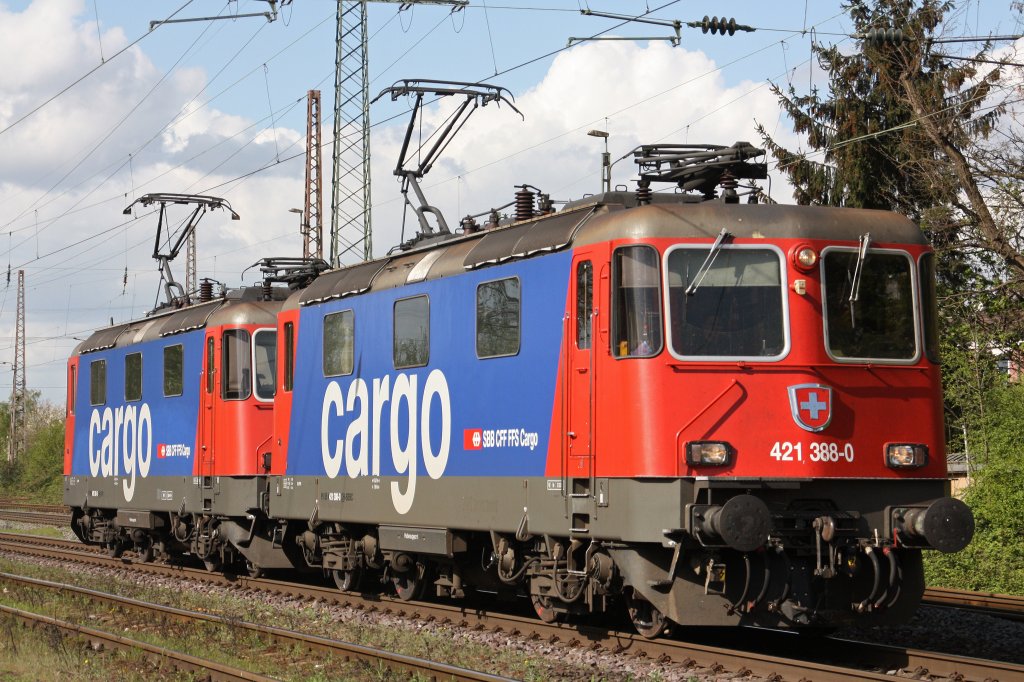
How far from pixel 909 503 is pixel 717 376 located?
1.84 metres

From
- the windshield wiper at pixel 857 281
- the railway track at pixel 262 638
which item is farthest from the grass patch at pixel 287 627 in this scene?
the windshield wiper at pixel 857 281

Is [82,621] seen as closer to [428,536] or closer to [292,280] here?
[428,536]

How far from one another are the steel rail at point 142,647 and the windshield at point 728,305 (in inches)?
165

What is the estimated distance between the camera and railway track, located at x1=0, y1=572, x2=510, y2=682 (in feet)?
34.5

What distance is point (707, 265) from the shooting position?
35.5ft

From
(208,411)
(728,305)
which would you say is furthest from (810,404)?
(208,411)

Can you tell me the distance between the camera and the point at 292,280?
773 inches

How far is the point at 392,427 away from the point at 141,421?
8594mm

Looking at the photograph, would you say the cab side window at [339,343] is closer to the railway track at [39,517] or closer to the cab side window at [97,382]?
the cab side window at [97,382]

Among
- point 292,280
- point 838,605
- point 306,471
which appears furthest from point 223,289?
point 838,605

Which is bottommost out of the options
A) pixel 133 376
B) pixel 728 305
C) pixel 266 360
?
pixel 728 305

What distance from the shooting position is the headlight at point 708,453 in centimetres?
1048

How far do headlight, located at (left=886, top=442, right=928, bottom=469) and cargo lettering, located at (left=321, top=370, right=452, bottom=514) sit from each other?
446 cm

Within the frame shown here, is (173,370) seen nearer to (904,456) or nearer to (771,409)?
(771,409)
